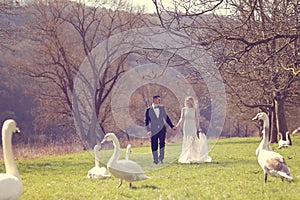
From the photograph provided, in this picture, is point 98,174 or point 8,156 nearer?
point 8,156

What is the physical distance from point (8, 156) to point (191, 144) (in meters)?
9.11

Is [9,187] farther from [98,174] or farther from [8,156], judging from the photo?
[98,174]

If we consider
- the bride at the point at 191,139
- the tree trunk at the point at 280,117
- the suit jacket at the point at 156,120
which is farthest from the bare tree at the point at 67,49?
the suit jacket at the point at 156,120

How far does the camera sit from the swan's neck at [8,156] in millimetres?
6770

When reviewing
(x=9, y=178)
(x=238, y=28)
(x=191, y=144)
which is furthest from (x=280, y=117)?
(x=9, y=178)

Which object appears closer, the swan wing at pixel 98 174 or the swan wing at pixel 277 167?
the swan wing at pixel 277 167

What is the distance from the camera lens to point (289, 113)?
3706cm

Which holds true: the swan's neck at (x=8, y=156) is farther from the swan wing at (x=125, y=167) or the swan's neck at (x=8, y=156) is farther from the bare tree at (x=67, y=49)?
the bare tree at (x=67, y=49)

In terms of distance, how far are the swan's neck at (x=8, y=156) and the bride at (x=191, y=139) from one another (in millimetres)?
8679

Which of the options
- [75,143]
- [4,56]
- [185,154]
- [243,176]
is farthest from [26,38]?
[243,176]

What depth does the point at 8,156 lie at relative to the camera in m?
6.91

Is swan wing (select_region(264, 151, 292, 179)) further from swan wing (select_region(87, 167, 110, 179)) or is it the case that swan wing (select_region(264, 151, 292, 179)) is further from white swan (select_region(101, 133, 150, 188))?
swan wing (select_region(87, 167, 110, 179))

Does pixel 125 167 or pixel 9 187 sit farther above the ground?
pixel 9 187

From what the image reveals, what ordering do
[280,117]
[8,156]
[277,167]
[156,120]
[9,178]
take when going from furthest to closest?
[280,117] < [156,120] < [277,167] < [8,156] < [9,178]
